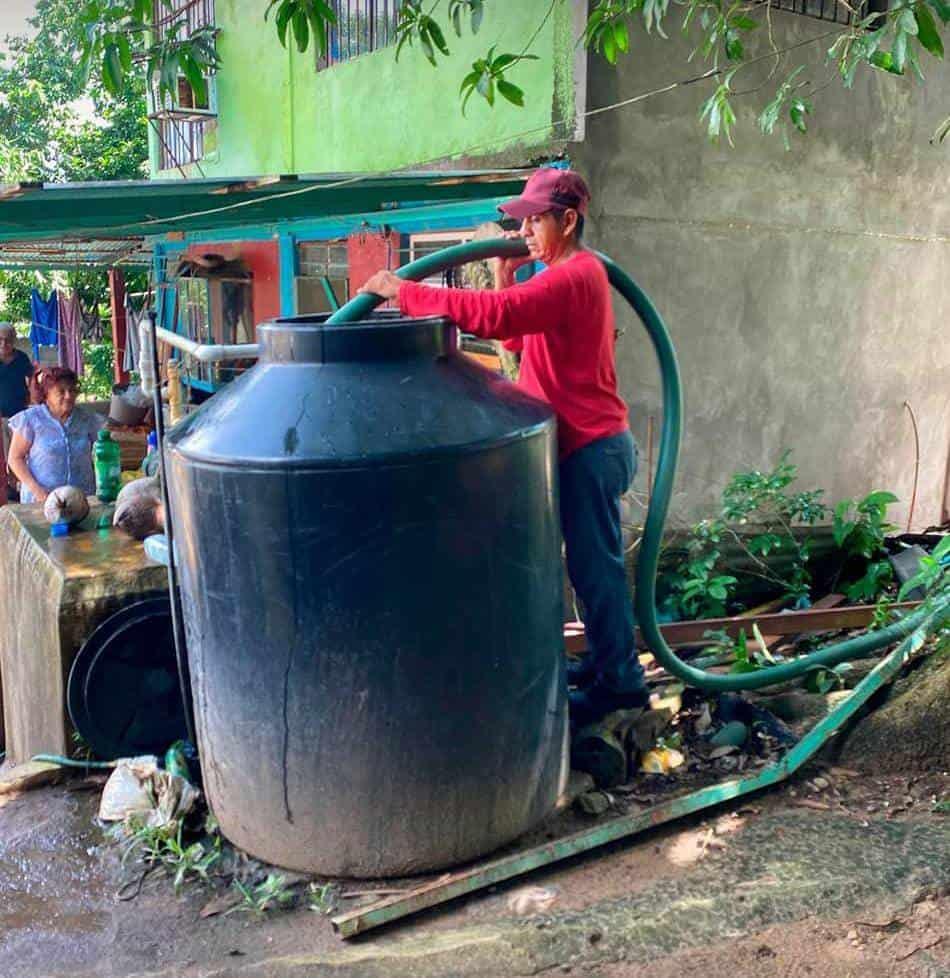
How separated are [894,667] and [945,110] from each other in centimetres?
579

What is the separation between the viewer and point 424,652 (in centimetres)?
267

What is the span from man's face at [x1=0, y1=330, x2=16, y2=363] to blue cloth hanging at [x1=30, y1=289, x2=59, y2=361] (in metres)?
9.83

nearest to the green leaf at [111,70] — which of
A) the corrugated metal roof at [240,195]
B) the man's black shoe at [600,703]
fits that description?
the corrugated metal roof at [240,195]

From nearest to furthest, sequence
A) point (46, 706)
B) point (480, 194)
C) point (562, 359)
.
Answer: point (562, 359), point (46, 706), point (480, 194)

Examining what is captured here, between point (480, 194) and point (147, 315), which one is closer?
point (147, 315)

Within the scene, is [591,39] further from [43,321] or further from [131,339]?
[43,321]

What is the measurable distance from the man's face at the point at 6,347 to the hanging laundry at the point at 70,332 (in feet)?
29.5

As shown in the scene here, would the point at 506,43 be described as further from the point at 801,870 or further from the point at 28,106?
the point at 28,106

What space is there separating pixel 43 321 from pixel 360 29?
13.0 metres

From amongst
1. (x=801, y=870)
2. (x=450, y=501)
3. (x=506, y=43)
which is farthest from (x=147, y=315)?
(x=506, y=43)

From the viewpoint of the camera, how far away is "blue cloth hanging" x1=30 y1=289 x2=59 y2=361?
62.1 ft

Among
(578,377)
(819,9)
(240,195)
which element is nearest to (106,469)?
(240,195)

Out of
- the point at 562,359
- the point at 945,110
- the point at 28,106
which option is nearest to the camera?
the point at 562,359

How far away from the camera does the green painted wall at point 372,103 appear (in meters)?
6.08
